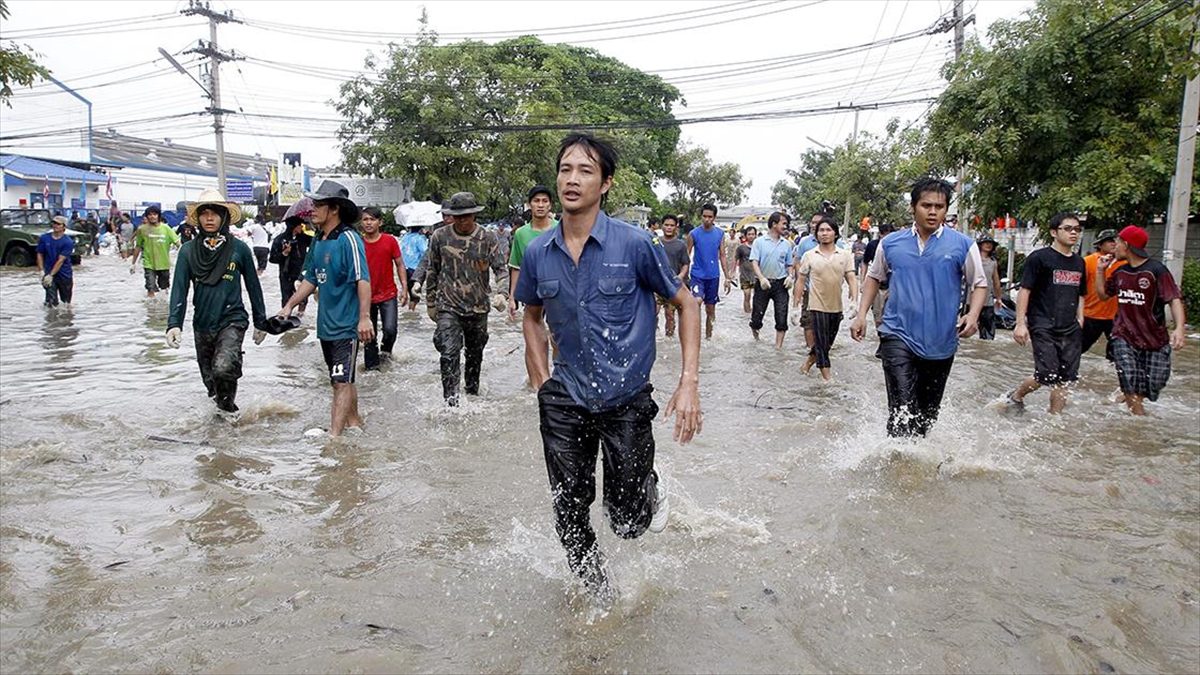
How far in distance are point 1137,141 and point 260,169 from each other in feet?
246

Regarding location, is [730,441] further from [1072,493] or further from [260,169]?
[260,169]

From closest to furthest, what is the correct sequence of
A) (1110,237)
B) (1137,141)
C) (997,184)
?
(1110,237) < (1137,141) < (997,184)

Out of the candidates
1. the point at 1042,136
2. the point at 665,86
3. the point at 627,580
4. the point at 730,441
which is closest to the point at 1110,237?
the point at 730,441

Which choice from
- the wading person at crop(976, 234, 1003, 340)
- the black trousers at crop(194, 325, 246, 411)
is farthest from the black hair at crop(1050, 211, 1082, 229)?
the black trousers at crop(194, 325, 246, 411)

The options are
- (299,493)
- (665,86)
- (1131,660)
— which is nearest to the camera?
(1131,660)

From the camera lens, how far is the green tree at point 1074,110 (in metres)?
14.2

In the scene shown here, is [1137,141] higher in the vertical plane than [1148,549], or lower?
higher

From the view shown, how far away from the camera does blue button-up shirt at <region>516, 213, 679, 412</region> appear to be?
11.0 feet

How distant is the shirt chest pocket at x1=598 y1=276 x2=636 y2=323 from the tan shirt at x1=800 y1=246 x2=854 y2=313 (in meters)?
6.29

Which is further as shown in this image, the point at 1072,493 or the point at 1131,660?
the point at 1072,493

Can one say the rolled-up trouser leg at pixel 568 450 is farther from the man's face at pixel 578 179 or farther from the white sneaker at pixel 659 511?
the man's face at pixel 578 179

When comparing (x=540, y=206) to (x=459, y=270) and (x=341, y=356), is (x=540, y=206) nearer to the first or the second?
(x=459, y=270)

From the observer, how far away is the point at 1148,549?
175 inches

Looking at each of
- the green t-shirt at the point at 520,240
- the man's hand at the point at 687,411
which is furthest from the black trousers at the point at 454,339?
the man's hand at the point at 687,411
